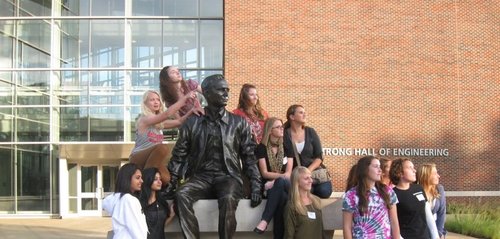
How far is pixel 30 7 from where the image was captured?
24.5 meters

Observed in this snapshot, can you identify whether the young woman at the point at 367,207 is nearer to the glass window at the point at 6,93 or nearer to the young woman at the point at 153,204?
the young woman at the point at 153,204

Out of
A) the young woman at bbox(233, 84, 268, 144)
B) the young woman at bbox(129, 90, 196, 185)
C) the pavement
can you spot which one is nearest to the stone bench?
the young woman at bbox(129, 90, 196, 185)

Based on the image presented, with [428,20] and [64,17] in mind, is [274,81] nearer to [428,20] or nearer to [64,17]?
[428,20]

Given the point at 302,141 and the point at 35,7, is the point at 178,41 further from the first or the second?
the point at 302,141

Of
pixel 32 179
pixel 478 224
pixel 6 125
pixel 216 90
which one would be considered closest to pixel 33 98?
pixel 6 125

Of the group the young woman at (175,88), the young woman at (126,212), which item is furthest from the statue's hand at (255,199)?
the young woman at (126,212)

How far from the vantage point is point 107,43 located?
2445 centimetres

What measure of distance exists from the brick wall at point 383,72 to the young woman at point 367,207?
1834 cm

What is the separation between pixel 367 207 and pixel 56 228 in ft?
52.7

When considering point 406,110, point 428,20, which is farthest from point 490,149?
point 428,20

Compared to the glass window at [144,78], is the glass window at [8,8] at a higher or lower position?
higher

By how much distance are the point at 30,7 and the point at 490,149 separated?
18353mm

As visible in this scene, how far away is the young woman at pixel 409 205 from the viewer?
6094 mm

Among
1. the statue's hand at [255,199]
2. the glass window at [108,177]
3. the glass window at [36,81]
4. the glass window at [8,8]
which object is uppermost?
the glass window at [8,8]
